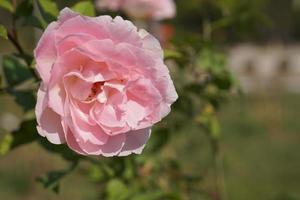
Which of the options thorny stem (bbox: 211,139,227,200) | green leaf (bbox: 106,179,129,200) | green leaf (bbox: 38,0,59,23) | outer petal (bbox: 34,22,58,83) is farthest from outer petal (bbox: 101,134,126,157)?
thorny stem (bbox: 211,139,227,200)

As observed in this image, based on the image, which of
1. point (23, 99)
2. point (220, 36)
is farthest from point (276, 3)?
point (23, 99)

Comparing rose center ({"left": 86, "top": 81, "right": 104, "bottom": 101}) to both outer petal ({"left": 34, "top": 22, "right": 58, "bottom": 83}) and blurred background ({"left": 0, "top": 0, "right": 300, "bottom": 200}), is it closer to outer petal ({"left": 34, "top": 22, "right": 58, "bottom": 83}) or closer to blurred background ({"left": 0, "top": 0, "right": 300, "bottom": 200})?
outer petal ({"left": 34, "top": 22, "right": 58, "bottom": 83})

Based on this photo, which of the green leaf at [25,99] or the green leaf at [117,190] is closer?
the green leaf at [25,99]

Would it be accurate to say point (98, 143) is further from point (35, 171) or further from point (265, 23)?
point (35, 171)

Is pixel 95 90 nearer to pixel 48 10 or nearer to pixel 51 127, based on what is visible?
pixel 51 127

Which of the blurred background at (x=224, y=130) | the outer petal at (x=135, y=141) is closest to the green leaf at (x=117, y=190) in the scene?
the blurred background at (x=224, y=130)

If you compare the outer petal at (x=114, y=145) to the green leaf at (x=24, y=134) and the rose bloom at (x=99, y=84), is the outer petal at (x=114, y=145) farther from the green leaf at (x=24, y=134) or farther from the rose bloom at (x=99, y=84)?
the green leaf at (x=24, y=134)
